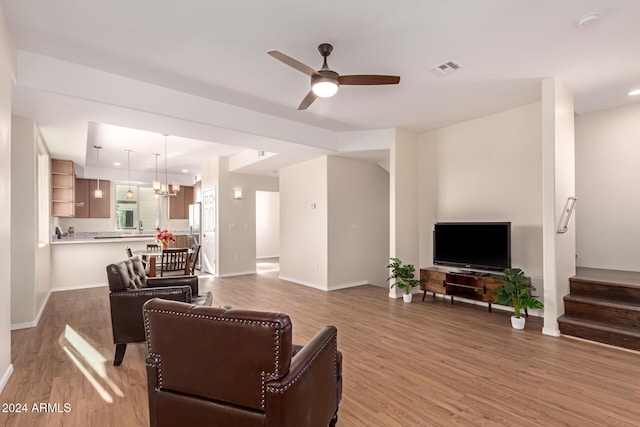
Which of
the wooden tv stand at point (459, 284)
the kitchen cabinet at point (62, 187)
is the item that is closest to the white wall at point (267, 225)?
the kitchen cabinet at point (62, 187)

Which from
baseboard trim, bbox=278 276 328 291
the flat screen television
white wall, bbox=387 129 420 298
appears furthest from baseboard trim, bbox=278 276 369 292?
the flat screen television

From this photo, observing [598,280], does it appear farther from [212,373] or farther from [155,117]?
[155,117]

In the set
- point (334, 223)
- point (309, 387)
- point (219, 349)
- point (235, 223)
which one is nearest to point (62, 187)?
point (235, 223)

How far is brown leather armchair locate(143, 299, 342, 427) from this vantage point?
1.37 meters

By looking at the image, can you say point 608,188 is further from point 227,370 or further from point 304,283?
point 227,370

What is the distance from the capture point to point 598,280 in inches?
151

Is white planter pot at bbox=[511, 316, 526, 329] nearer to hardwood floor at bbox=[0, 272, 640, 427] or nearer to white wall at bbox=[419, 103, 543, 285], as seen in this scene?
hardwood floor at bbox=[0, 272, 640, 427]

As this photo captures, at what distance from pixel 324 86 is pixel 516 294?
134 inches

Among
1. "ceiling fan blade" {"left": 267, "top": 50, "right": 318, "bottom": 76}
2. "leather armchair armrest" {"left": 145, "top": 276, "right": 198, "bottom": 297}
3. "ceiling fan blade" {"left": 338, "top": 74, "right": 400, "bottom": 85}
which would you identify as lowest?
"leather armchair armrest" {"left": 145, "top": 276, "right": 198, "bottom": 297}

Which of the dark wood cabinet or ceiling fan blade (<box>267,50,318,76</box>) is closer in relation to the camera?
ceiling fan blade (<box>267,50,318,76</box>)

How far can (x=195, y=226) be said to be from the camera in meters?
9.11

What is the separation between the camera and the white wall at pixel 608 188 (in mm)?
4383

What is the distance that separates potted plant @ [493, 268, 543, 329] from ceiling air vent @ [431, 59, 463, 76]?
8.38ft

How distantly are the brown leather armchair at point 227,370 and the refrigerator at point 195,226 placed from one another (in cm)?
712
